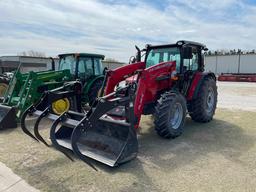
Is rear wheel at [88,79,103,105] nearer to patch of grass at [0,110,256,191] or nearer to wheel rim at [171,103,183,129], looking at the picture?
patch of grass at [0,110,256,191]

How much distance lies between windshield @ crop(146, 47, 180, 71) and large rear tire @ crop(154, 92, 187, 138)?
3.92 feet

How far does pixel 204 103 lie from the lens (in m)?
7.25

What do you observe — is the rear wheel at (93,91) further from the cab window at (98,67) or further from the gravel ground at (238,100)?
the gravel ground at (238,100)

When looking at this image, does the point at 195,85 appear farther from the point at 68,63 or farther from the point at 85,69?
the point at 68,63

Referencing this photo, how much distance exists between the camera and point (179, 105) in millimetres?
5992

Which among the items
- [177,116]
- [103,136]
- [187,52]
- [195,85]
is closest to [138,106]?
[103,136]

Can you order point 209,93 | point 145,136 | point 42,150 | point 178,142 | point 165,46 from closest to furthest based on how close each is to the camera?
point 42,150 → point 178,142 → point 145,136 → point 165,46 → point 209,93

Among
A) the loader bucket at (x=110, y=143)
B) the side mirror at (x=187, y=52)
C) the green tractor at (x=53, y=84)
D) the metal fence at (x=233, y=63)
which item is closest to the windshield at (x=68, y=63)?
the green tractor at (x=53, y=84)

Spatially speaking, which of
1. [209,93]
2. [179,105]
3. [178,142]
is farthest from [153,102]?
[209,93]

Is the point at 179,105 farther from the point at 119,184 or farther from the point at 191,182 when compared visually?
the point at 119,184

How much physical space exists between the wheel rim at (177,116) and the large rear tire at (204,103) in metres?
1.25

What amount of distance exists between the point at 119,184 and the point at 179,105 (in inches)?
107

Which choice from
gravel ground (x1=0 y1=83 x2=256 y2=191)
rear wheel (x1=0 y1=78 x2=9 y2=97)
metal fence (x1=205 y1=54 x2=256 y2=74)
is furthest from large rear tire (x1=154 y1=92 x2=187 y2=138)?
metal fence (x1=205 y1=54 x2=256 y2=74)

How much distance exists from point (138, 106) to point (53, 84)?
4.40 meters
